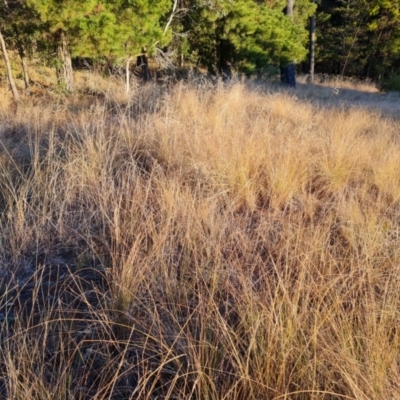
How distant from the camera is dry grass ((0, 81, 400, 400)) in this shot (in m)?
1.12

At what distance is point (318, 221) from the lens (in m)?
2.21

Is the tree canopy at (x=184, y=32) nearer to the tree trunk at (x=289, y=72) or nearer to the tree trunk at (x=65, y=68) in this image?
the tree trunk at (x=65, y=68)

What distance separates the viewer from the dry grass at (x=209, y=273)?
1120mm

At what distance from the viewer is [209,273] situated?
1572mm

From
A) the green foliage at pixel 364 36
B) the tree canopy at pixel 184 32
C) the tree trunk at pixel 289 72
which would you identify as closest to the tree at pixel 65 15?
the tree canopy at pixel 184 32

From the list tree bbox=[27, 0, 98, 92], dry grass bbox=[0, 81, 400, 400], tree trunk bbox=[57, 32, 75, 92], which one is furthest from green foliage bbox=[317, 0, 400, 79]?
dry grass bbox=[0, 81, 400, 400]

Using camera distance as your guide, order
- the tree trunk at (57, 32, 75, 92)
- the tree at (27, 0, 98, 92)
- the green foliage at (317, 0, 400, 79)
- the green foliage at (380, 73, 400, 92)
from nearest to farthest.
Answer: the tree at (27, 0, 98, 92)
the tree trunk at (57, 32, 75, 92)
the green foliage at (380, 73, 400, 92)
the green foliage at (317, 0, 400, 79)

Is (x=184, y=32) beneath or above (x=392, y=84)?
above

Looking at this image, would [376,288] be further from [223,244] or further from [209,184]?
[209,184]

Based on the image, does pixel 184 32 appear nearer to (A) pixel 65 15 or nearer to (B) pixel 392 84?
(A) pixel 65 15

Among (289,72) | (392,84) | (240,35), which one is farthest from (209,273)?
(392,84)

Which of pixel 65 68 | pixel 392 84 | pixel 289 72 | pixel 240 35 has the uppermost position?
pixel 240 35

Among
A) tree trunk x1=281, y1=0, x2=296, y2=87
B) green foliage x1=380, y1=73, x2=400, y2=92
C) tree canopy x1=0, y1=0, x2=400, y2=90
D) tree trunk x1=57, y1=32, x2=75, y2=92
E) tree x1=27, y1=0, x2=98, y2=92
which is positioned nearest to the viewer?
tree x1=27, y1=0, x2=98, y2=92

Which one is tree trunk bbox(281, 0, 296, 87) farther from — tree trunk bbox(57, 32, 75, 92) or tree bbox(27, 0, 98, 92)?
tree bbox(27, 0, 98, 92)
